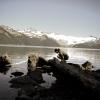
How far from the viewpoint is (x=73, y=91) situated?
36156mm

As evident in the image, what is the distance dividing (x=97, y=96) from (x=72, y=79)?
27.2 feet

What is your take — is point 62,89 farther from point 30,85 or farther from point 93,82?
point 93,82

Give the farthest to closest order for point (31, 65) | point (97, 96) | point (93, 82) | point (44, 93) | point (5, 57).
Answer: point (5, 57)
point (31, 65)
point (44, 93)
point (93, 82)
point (97, 96)

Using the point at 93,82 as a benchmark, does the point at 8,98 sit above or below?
below

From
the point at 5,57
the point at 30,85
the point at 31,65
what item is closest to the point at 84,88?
the point at 30,85

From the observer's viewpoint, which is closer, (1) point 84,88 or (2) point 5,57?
(1) point 84,88

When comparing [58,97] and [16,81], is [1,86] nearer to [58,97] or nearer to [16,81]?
[16,81]

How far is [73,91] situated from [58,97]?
13.4 feet

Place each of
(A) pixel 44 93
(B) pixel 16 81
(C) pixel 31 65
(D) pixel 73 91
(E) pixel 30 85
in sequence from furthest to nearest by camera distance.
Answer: (C) pixel 31 65 < (B) pixel 16 81 < (E) pixel 30 85 < (D) pixel 73 91 < (A) pixel 44 93

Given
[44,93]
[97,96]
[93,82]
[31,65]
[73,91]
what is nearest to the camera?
[97,96]

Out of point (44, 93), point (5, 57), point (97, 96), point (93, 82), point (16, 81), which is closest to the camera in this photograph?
point (97, 96)

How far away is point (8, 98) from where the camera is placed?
32.1 metres

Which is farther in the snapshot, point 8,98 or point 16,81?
point 16,81

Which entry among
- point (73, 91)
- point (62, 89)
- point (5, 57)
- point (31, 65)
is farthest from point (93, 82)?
point (5, 57)
